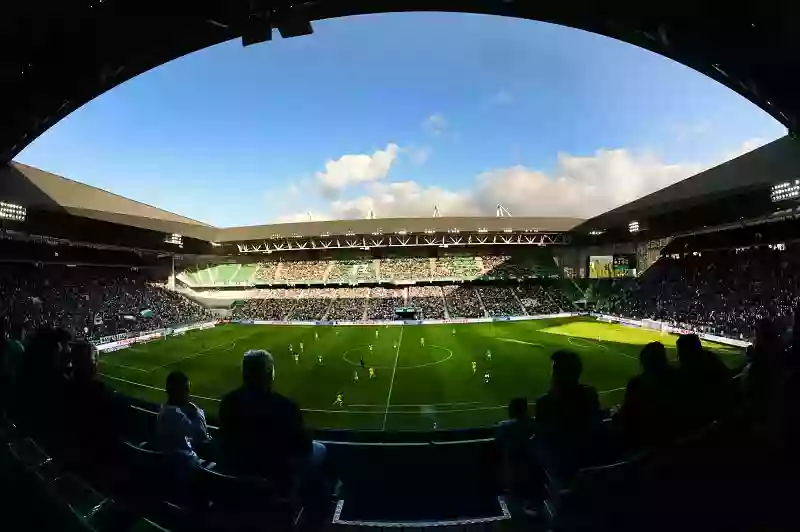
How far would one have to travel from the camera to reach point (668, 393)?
139 inches

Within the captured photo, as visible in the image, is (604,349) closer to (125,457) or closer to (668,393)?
(668,393)

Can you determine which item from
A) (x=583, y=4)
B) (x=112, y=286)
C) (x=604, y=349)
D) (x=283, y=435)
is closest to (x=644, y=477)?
(x=283, y=435)

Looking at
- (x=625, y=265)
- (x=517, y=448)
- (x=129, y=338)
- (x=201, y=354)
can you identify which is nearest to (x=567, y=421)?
(x=517, y=448)

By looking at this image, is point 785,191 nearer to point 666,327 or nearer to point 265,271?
point 666,327

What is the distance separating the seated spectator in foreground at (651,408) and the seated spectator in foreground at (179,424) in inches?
150

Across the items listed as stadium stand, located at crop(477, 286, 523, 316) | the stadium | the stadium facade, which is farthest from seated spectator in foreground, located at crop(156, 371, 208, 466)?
stadium stand, located at crop(477, 286, 523, 316)

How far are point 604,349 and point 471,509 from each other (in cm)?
2741

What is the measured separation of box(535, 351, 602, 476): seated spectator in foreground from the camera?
11.1ft

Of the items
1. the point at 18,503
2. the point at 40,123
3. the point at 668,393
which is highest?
the point at 40,123

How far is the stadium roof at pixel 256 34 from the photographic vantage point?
32.2 feet

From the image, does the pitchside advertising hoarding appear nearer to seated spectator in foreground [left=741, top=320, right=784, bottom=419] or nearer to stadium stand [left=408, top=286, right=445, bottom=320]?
stadium stand [left=408, top=286, right=445, bottom=320]

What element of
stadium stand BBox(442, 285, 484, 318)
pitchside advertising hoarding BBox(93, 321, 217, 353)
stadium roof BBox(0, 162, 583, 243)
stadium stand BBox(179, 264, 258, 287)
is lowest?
pitchside advertising hoarding BBox(93, 321, 217, 353)

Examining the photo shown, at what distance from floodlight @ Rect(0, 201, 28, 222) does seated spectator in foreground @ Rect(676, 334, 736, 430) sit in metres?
36.3

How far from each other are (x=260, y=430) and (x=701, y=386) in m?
3.90
